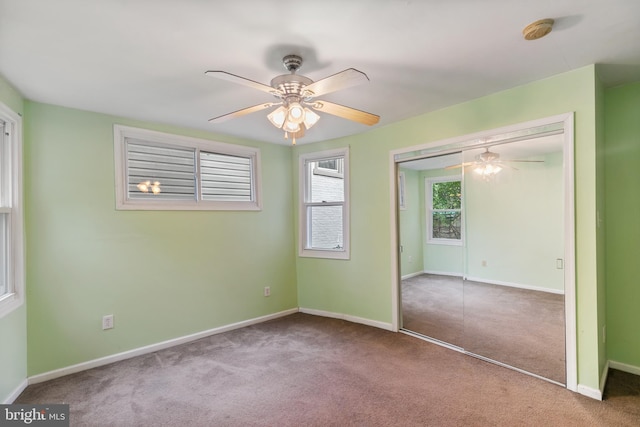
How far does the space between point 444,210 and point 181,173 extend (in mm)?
2986

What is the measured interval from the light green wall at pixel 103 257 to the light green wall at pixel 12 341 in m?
0.09

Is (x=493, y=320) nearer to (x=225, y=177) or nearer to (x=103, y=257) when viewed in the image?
(x=225, y=177)

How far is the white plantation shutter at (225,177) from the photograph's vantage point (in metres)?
3.71

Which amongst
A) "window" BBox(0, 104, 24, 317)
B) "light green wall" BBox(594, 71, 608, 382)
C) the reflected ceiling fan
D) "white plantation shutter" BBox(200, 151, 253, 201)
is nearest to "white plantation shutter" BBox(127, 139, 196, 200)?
"white plantation shutter" BBox(200, 151, 253, 201)

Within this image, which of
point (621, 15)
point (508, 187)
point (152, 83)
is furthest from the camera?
point (508, 187)

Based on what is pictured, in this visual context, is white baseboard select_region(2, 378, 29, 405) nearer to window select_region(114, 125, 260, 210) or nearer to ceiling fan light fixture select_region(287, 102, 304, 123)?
window select_region(114, 125, 260, 210)

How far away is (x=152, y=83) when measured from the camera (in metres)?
2.34

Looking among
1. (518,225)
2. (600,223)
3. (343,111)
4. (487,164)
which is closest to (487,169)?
(487,164)

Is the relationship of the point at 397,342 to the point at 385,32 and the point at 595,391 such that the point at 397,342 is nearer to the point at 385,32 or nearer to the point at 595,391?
the point at 595,391

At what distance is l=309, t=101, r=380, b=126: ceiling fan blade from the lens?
1.97 metres

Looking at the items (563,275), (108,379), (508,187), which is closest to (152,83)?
(108,379)

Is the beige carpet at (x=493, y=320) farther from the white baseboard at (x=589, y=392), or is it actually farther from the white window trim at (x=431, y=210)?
the white window trim at (x=431, y=210)

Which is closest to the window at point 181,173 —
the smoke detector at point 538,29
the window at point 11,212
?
the window at point 11,212

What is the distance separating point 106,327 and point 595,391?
13.3 feet
